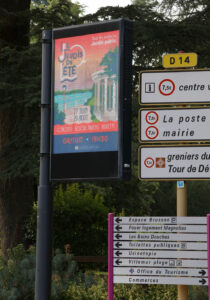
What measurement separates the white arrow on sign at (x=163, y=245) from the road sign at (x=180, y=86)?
1.95m

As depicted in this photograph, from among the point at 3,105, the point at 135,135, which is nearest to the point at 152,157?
the point at 3,105

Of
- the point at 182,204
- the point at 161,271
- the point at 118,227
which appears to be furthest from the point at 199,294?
the point at 182,204

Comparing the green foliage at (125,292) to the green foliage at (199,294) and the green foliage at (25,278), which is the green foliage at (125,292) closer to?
the green foliage at (25,278)

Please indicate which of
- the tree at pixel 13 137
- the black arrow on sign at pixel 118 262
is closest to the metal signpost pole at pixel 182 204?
the black arrow on sign at pixel 118 262

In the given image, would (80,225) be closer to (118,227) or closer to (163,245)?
(118,227)

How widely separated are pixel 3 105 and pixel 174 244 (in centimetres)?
874

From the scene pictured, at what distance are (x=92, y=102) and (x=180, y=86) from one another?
50.7 inches

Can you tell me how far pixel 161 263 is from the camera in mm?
9867

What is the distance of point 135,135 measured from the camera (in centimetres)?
2002

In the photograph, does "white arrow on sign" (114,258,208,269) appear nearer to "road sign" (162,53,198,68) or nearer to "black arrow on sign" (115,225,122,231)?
"black arrow on sign" (115,225,122,231)

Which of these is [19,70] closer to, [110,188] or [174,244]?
[110,188]

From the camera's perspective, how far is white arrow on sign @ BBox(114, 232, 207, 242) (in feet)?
31.8

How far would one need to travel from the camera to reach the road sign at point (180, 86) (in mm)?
9891

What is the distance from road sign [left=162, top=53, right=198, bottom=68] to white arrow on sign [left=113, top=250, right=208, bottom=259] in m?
2.55
